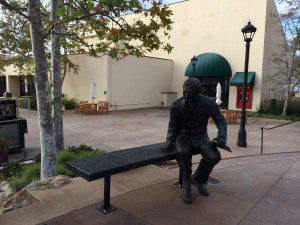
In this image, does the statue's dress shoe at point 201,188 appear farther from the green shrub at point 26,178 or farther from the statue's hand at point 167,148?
the green shrub at point 26,178

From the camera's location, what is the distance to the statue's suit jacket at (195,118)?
173 inches

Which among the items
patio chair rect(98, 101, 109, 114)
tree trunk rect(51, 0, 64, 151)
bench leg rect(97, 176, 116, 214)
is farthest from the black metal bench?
patio chair rect(98, 101, 109, 114)

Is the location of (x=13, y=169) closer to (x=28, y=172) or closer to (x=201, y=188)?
(x=28, y=172)

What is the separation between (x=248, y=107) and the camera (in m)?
19.6

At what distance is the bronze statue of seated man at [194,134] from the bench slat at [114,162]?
0.90 ft

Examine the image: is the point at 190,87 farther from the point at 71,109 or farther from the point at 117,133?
the point at 71,109

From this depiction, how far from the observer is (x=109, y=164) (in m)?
3.77

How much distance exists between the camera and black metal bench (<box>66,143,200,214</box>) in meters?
3.50

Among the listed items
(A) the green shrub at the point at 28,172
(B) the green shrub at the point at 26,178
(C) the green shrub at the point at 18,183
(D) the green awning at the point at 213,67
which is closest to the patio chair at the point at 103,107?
(D) the green awning at the point at 213,67

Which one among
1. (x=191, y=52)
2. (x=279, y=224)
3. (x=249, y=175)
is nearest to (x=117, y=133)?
(x=249, y=175)

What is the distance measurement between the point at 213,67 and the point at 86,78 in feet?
31.2

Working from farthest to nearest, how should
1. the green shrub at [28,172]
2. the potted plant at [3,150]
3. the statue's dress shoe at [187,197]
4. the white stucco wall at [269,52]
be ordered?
the white stucco wall at [269,52] < the potted plant at [3,150] < the green shrub at [28,172] < the statue's dress shoe at [187,197]

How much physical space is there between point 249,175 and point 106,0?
166 inches

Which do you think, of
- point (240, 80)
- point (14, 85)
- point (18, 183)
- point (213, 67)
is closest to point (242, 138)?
point (18, 183)
